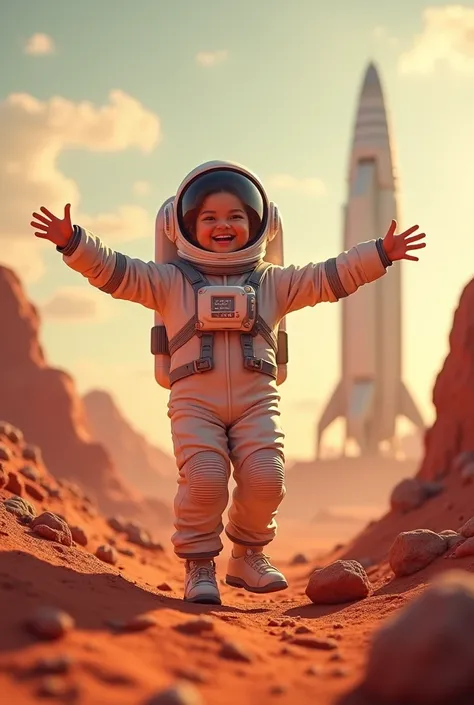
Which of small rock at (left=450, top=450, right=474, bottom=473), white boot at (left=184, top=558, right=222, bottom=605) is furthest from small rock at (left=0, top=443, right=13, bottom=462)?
small rock at (left=450, top=450, right=474, bottom=473)

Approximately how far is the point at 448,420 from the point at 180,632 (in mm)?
8034

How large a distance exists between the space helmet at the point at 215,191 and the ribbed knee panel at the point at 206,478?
1285 millimetres

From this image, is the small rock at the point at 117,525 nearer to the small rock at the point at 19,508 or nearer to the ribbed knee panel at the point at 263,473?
the small rock at the point at 19,508

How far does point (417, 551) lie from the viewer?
19.9 feet

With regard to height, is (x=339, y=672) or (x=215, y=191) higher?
(x=215, y=191)

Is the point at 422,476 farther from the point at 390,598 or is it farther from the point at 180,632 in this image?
the point at 180,632

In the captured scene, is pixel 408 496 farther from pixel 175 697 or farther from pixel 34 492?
pixel 175 697

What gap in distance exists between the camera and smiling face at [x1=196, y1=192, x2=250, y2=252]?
5.50 m

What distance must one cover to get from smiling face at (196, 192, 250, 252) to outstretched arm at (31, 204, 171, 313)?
361 mm

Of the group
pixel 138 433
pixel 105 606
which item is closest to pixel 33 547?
pixel 105 606

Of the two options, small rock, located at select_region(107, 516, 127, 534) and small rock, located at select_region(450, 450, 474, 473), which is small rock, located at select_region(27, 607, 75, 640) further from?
small rock, located at select_region(107, 516, 127, 534)

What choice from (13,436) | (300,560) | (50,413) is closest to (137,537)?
(13,436)

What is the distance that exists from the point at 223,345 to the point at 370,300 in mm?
28853

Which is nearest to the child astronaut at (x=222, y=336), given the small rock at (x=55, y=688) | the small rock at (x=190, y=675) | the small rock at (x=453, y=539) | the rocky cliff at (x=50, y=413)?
the small rock at (x=453, y=539)
